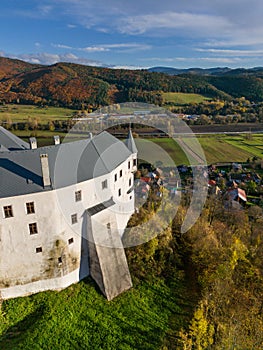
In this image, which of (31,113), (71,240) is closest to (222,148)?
(31,113)

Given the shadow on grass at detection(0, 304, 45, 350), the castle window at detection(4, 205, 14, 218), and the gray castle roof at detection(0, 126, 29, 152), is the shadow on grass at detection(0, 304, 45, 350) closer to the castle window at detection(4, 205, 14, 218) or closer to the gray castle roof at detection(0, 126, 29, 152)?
the castle window at detection(4, 205, 14, 218)

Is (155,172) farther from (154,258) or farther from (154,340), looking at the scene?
(154,340)

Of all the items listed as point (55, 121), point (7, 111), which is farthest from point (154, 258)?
point (7, 111)

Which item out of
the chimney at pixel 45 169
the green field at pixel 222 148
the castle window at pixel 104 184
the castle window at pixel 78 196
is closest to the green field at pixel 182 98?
the green field at pixel 222 148

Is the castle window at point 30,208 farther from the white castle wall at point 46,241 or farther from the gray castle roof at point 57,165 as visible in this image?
the gray castle roof at point 57,165

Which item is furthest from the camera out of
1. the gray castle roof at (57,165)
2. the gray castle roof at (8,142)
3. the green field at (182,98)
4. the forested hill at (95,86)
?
the green field at (182,98)

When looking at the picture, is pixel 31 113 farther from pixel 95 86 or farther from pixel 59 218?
pixel 59 218
